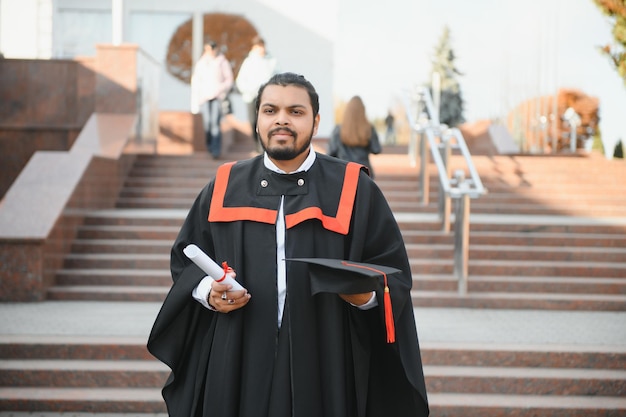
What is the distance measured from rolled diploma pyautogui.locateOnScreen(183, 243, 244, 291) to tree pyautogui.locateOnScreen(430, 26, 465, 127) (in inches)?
1635

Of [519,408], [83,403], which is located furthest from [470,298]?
[83,403]

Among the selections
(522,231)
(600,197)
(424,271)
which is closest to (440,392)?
(424,271)

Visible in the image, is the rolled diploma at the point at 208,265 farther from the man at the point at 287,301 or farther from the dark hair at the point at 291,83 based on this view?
the dark hair at the point at 291,83

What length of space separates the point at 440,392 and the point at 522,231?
4265mm

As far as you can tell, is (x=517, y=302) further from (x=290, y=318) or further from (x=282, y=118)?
(x=282, y=118)

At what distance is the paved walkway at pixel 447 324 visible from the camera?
684 centimetres

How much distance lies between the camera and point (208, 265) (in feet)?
9.60

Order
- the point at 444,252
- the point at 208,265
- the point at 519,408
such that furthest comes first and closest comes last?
the point at 444,252 < the point at 519,408 < the point at 208,265

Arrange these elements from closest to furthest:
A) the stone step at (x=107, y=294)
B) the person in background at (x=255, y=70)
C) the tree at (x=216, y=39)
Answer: the stone step at (x=107, y=294) < the person in background at (x=255, y=70) < the tree at (x=216, y=39)

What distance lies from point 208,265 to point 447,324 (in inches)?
195

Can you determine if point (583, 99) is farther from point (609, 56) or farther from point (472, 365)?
point (472, 365)

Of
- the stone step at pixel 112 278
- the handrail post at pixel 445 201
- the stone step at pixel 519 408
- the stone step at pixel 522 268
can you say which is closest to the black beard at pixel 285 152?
the stone step at pixel 519 408

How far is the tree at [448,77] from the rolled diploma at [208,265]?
41.5 metres

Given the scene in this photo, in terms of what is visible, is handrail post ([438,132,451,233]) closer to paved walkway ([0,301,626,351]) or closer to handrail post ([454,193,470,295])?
handrail post ([454,193,470,295])
